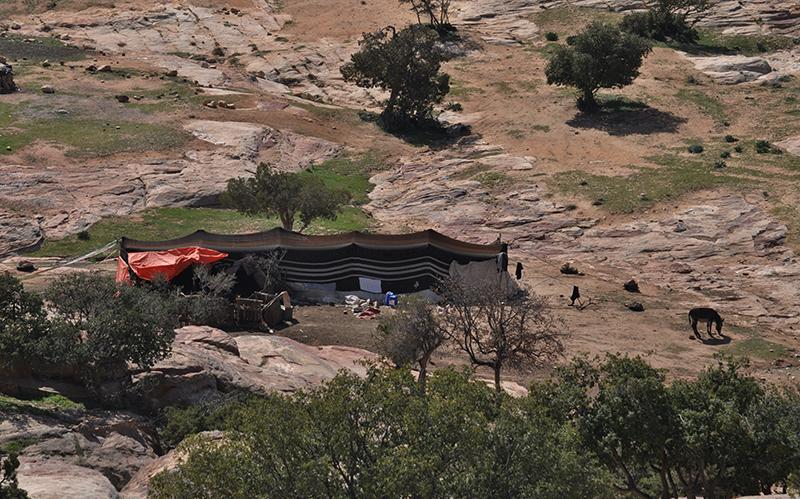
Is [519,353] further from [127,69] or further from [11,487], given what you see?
[127,69]

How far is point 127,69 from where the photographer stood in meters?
87.6

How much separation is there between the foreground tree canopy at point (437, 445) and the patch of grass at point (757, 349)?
1961 centimetres

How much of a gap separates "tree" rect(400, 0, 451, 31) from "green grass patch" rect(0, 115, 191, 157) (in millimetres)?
37092

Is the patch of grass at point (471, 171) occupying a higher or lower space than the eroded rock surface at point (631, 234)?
higher

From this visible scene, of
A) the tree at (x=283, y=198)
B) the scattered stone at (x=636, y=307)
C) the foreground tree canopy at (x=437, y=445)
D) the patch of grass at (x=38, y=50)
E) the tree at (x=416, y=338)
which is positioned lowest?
the scattered stone at (x=636, y=307)

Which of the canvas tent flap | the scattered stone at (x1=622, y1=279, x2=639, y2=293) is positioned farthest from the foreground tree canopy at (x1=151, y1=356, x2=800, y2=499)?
the scattered stone at (x1=622, y1=279, x2=639, y2=293)

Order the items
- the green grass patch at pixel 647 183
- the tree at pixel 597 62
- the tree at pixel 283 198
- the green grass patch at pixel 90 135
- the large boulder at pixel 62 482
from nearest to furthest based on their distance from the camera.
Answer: the large boulder at pixel 62 482 → the tree at pixel 283 198 → the green grass patch at pixel 647 183 → the green grass patch at pixel 90 135 → the tree at pixel 597 62

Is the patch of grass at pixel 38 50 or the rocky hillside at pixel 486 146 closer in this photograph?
the rocky hillside at pixel 486 146

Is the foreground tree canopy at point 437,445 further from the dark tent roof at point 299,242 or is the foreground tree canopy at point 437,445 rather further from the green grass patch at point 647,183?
the green grass patch at point 647,183

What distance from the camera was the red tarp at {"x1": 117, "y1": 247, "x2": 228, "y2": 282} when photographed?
45656 mm

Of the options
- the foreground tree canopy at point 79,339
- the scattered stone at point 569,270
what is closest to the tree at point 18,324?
the foreground tree canopy at point 79,339

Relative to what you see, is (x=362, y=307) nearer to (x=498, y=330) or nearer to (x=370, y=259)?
(x=370, y=259)

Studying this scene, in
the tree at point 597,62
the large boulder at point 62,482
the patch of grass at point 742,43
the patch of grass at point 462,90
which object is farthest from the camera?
the patch of grass at point 742,43

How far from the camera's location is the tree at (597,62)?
78.6 m
